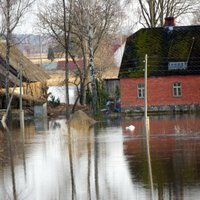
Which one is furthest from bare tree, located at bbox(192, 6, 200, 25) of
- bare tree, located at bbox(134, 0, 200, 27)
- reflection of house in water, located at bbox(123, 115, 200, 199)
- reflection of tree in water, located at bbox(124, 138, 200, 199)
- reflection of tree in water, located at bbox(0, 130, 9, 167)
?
reflection of tree in water, located at bbox(124, 138, 200, 199)

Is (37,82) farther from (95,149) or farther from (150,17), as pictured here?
(95,149)

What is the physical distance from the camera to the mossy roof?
55.9 m

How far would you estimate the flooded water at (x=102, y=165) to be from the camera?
1747 centimetres

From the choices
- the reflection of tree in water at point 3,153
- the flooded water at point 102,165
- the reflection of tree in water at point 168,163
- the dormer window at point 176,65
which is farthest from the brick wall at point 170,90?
the reflection of tree in water at point 168,163

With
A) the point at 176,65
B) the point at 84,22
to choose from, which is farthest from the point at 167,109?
the point at 84,22

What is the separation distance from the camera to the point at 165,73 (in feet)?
182

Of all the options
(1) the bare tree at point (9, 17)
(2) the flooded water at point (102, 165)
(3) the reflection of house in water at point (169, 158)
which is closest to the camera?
(2) the flooded water at point (102, 165)

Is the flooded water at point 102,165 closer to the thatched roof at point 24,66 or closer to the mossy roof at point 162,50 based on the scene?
the mossy roof at point 162,50

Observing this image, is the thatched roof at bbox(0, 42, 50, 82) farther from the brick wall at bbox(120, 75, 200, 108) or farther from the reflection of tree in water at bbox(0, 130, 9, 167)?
the reflection of tree in water at bbox(0, 130, 9, 167)

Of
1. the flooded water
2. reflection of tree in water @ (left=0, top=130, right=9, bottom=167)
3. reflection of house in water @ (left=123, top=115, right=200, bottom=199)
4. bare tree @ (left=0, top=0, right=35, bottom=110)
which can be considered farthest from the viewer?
bare tree @ (left=0, top=0, right=35, bottom=110)

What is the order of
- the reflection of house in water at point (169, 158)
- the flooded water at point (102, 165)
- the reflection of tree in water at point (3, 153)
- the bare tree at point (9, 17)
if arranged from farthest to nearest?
the bare tree at point (9, 17) → the reflection of tree in water at point (3, 153) → the reflection of house in water at point (169, 158) → the flooded water at point (102, 165)

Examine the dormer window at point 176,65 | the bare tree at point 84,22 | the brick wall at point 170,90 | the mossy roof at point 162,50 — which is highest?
the bare tree at point 84,22

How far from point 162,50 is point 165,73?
9.22 feet

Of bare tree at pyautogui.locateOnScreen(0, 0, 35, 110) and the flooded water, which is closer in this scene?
the flooded water
